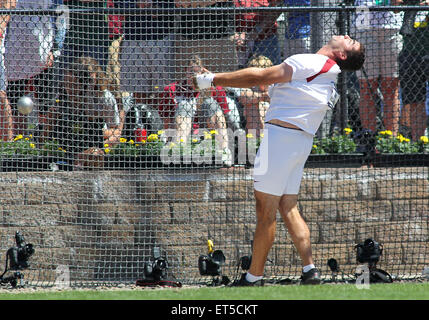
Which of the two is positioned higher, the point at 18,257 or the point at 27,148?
the point at 27,148

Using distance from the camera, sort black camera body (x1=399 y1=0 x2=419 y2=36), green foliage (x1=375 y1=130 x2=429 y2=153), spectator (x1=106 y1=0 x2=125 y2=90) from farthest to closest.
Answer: black camera body (x1=399 y1=0 x2=419 y2=36) < green foliage (x1=375 y1=130 x2=429 y2=153) < spectator (x1=106 y1=0 x2=125 y2=90)

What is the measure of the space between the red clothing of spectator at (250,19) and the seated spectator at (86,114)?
163cm

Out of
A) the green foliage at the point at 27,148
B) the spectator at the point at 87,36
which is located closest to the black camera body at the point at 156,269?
the green foliage at the point at 27,148

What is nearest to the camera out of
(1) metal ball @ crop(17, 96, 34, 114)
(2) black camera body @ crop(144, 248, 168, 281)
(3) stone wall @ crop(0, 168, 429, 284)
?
(2) black camera body @ crop(144, 248, 168, 281)

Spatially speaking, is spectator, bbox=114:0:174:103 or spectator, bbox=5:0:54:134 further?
spectator, bbox=114:0:174:103

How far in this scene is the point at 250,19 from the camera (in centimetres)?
826

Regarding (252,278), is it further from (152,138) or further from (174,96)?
(174,96)

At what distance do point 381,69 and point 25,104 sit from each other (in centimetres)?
403

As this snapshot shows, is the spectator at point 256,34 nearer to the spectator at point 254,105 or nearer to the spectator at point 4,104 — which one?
the spectator at point 254,105

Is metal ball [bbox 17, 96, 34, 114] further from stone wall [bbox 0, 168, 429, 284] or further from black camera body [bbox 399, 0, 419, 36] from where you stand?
black camera body [bbox 399, 0, 419, 36]

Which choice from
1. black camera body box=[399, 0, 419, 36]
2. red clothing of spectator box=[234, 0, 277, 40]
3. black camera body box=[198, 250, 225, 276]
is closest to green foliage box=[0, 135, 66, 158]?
black camera body box=[198, 250, 225, 276]

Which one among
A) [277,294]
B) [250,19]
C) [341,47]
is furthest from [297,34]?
[277,294]

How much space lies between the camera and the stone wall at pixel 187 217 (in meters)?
7.74

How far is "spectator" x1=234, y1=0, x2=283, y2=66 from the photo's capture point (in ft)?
27.1
